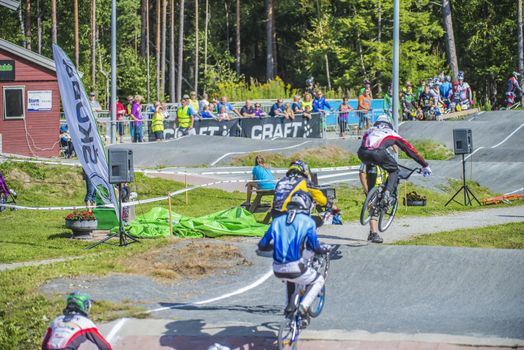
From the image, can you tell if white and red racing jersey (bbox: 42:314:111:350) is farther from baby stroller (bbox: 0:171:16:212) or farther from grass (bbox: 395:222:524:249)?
baby stroller (bbox: 0:171:16:212)

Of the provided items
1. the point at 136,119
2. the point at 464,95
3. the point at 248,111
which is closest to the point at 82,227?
the point at 136,119

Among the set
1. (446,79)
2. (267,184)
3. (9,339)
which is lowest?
(9,339)

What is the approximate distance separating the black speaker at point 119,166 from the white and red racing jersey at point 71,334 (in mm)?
7771

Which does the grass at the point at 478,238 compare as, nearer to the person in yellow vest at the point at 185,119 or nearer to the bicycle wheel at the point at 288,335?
the bicycle wheel at the point at 288,335

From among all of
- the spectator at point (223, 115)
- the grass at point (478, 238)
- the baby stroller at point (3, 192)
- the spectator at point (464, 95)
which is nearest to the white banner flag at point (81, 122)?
the grass at point (478, 238)

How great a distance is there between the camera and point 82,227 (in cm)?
2023

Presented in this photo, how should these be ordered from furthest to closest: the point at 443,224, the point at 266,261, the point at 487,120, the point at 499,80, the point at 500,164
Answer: the point at 499,80, the point at 487,120, the point at 500,164, the point at 443,224, the point at 266,261

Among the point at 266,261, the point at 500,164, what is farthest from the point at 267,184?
the point at 500,164

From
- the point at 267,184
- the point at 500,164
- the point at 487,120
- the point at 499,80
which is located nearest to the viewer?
the point at 267,184

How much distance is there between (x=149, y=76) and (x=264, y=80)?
1939cm

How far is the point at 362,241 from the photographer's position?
17938mm

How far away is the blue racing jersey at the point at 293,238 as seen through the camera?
39.7 feet

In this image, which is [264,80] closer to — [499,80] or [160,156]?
[499,80]

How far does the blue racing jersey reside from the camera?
1210 cm
